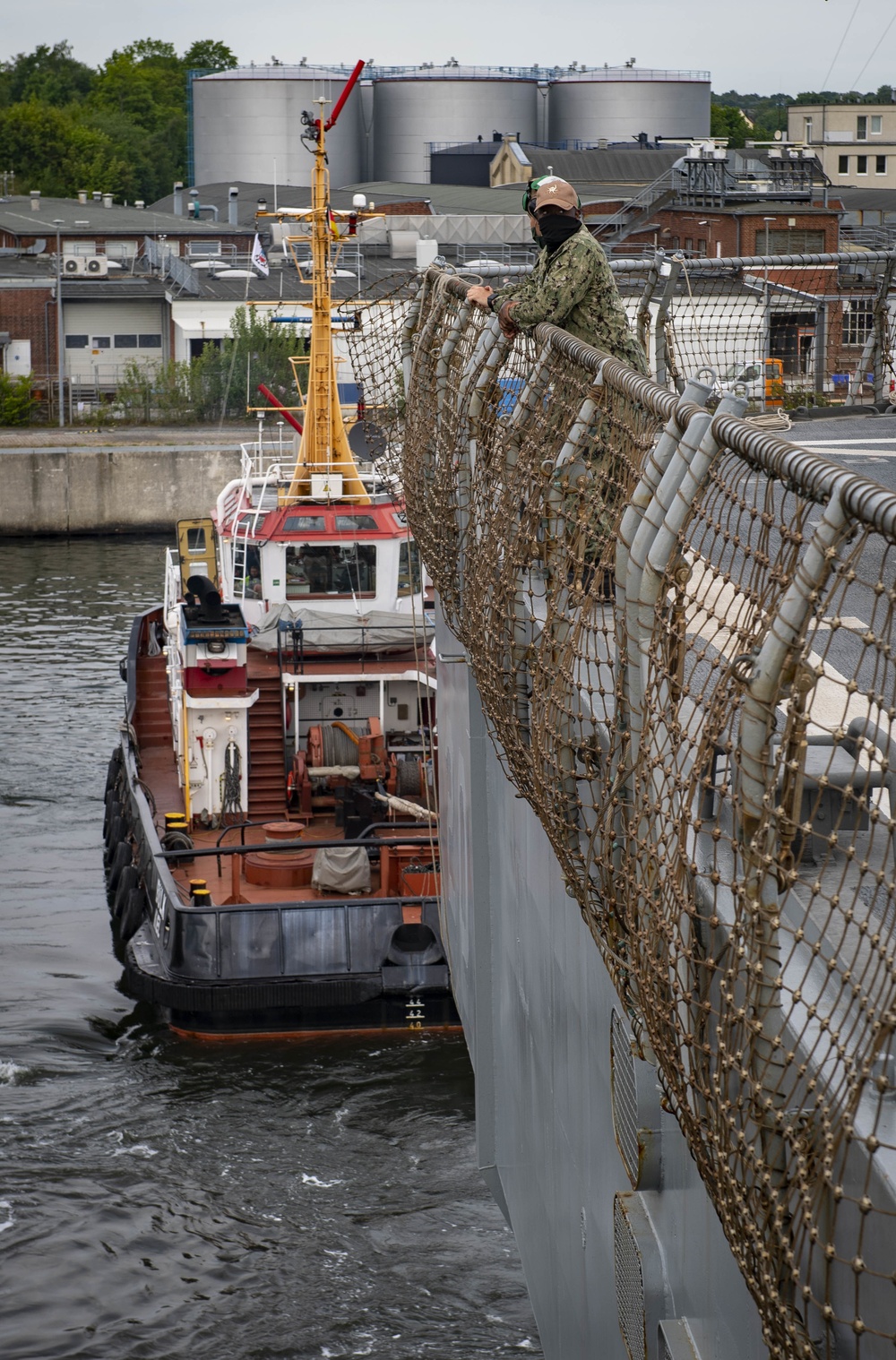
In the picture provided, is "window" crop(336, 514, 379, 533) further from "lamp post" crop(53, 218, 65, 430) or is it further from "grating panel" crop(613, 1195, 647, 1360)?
"lamp post" crop(53, 218, 65, 430)

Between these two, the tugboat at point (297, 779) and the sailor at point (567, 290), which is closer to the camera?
the sailor at point (567, 290)

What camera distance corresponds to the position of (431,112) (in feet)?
319

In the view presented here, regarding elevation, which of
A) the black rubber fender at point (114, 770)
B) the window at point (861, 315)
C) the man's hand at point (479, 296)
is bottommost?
the black rubber fender at point (114, 770)

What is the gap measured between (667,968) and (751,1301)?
25.2 inches

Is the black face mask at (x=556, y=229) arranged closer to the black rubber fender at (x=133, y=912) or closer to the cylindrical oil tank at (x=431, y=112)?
the black rubber fender at (x=133, y=912)

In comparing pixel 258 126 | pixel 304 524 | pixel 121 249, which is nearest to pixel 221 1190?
pixel 304 524

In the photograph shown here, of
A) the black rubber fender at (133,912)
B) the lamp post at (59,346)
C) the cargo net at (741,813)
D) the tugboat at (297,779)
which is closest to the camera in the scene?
the cargo net at (741,813)

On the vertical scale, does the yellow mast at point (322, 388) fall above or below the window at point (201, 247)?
below

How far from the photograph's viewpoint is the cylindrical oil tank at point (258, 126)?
3765 inches

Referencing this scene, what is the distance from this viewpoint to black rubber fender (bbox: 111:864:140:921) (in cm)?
2148

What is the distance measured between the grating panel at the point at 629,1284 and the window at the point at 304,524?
19.0 meters

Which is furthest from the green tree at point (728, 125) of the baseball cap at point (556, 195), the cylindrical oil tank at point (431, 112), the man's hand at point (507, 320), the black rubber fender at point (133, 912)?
the man's hand at point (507, 320)

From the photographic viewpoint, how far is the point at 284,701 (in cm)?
2238

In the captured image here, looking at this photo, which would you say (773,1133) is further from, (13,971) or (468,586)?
(13,971)
